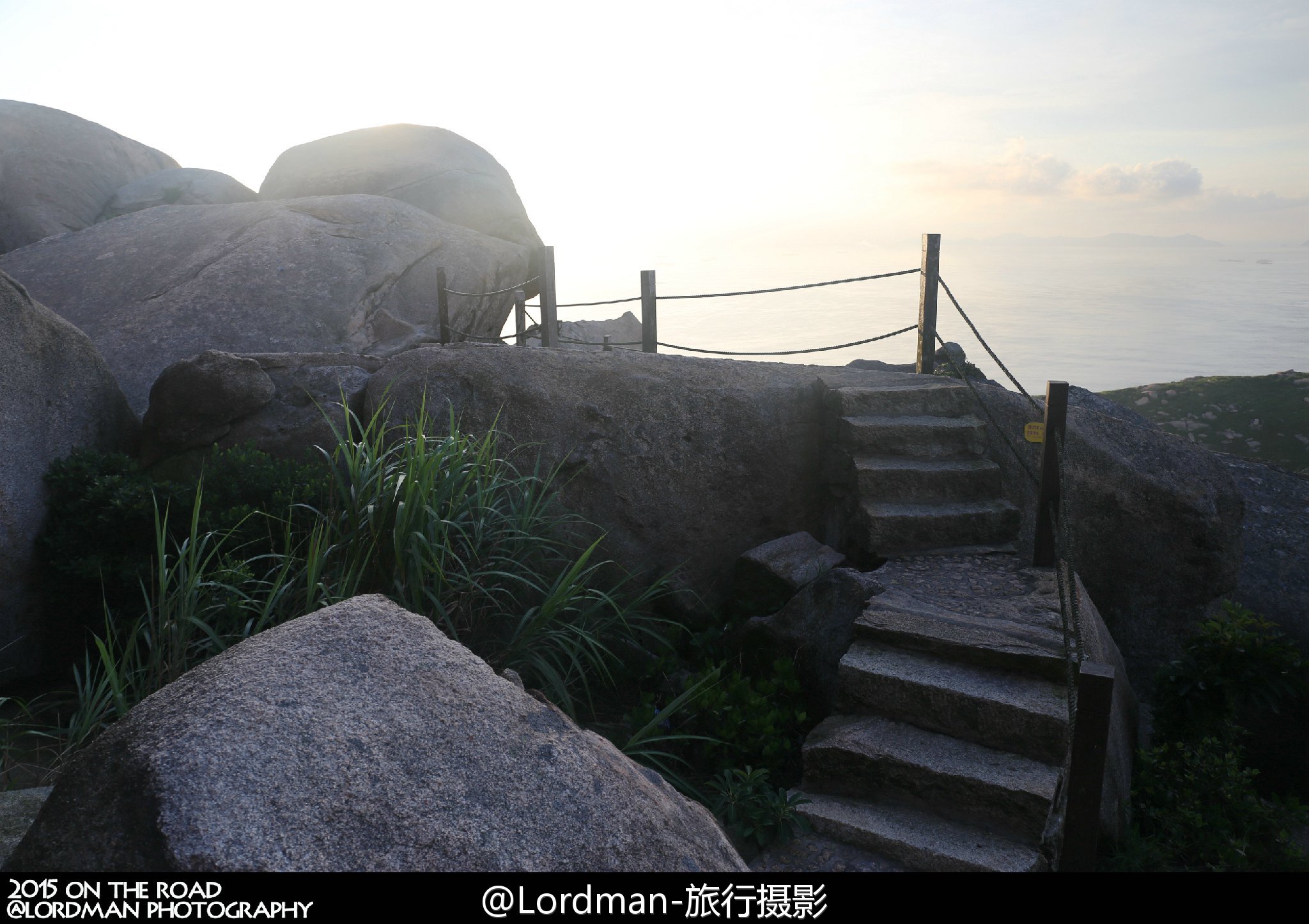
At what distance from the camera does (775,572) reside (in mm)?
5043

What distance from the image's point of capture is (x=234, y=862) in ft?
4.91

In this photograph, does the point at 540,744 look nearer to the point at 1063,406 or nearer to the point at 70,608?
the point at 1063,406

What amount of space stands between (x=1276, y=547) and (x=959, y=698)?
4.56 metres

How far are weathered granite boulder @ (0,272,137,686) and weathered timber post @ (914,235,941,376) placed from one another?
18.3 ft

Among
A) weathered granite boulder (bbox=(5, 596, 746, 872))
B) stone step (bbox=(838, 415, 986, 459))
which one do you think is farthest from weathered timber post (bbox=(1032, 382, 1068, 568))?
weathered granite boulder (bbox=(5, 596, 746, 872))

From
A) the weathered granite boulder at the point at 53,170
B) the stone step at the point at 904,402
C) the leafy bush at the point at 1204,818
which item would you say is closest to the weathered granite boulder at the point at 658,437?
the stone step at the point at 904,402

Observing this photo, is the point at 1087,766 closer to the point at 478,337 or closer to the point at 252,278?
the point at 478,337

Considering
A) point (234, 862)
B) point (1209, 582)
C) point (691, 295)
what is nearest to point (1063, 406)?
point (1209, 582)

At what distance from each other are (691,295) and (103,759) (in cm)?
602

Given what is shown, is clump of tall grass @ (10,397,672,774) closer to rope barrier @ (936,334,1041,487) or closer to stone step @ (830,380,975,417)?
stone step @ (830,380,975,417)

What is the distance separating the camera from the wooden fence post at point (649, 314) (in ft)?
23.6

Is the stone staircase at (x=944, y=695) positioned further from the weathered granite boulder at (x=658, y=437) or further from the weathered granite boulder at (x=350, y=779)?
the weathered granite boulder at (x=350, y=779)

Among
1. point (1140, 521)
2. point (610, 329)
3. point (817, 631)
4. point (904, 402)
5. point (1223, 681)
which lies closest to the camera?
point (1223, 681)

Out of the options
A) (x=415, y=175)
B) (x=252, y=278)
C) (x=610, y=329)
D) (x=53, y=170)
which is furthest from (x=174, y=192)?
(x=610, y=329)
